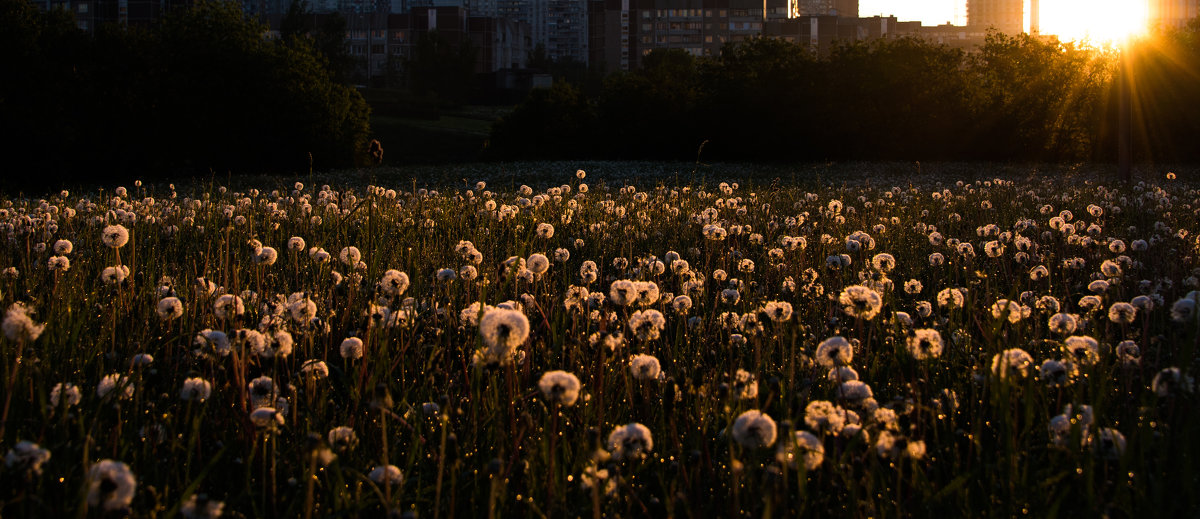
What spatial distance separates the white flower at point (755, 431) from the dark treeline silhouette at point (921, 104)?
3497 cm

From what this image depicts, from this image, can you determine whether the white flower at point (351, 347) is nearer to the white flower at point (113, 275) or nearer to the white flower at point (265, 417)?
the white flower at point (265, 417)

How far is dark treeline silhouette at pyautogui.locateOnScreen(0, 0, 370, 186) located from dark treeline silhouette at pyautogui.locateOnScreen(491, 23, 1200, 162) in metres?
14.3

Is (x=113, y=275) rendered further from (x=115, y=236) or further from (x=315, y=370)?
(x=315, y=370)

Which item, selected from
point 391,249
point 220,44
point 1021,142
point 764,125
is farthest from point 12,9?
point 1021,142

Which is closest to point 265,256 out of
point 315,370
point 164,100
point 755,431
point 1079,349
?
point 315,370

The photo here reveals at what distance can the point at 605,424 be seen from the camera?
2.11 meters

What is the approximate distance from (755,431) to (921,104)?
122 feet

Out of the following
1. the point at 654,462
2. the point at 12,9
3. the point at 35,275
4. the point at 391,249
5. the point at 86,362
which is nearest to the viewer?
the point at 654,462

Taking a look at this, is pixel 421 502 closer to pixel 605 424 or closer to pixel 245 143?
pixel 605 424

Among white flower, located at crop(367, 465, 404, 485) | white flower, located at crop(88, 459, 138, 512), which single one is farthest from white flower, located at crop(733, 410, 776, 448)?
white flower, located at crop(88, 459, 138, 512)

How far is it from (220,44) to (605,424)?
120 ft

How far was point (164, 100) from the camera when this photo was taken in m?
32.9

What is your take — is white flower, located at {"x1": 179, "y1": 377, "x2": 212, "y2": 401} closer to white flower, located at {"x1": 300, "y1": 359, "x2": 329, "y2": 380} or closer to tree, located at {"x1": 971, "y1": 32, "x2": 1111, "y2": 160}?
white flower, located at {"x1": 300, "y1": 359, "x2": 329, "y2": 380}

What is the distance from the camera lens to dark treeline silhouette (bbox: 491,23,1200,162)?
33.0m
